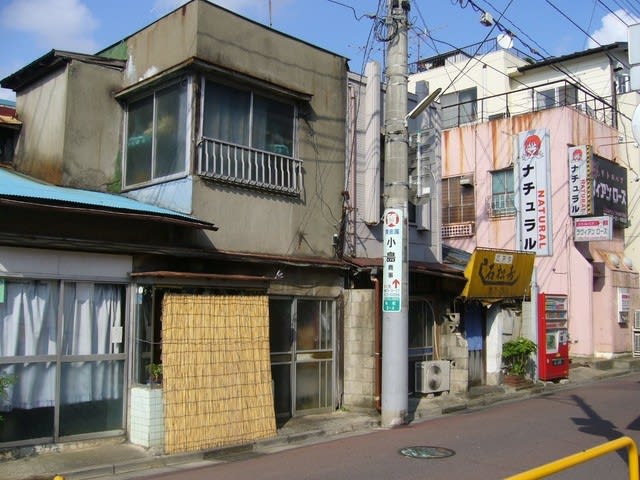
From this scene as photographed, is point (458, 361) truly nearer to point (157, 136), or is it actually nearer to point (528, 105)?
point (157, 136)

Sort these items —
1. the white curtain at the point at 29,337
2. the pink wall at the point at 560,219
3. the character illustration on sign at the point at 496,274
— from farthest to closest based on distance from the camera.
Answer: the pink wall at the point at 560,219 < the character illustration on sign at the point at 496,274 < the white curtain at the point at 29,337

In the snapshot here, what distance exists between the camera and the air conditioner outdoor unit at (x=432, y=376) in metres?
14.4

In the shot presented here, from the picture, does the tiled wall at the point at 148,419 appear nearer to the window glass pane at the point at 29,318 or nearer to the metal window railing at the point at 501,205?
the window glass pane at the point at 29,318

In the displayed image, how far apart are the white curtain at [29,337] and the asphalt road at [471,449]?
2.40 m

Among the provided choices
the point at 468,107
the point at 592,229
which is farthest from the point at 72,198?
the point at 468,107

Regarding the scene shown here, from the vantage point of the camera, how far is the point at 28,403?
9086 millimetres

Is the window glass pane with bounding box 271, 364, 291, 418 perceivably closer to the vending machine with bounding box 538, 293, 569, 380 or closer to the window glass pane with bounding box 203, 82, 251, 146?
the window glass pane with bounding box 203, 82, 251, 146

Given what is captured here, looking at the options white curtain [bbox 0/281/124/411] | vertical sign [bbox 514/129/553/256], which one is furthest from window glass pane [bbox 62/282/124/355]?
vertical sign [bbox 514/129/553/256]

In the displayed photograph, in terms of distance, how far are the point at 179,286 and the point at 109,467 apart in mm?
2877

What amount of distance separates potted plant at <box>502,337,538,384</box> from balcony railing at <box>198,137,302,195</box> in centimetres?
788

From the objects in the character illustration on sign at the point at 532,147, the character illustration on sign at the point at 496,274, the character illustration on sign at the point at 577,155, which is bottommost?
the character illustration on sign at the point at 496,274

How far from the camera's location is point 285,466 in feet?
28.6

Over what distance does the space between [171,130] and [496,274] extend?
8.71 m

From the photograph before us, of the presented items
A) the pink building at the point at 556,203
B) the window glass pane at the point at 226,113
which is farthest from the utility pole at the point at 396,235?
the pink building at the point at 556,203
